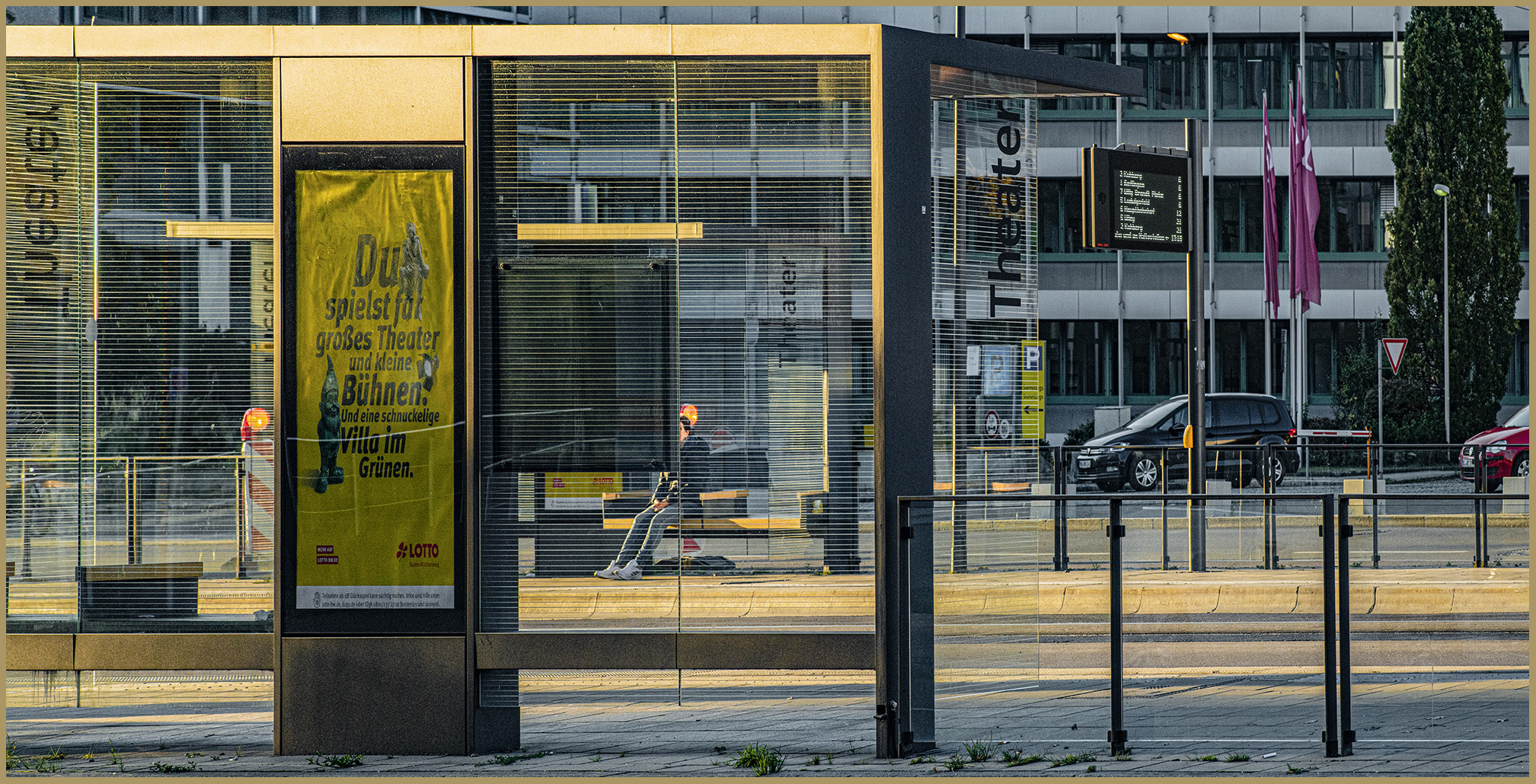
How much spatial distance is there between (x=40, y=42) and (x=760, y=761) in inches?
206

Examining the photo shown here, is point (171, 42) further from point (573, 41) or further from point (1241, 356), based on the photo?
point (1241, 356)

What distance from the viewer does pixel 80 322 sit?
7.64 metres

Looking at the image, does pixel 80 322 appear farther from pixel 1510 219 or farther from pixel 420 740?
pixel 1510 219

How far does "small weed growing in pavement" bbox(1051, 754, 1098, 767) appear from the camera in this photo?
688 centimetres

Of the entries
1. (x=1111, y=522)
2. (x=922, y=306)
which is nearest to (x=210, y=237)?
(x=922, y=306)

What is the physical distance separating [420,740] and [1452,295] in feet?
119

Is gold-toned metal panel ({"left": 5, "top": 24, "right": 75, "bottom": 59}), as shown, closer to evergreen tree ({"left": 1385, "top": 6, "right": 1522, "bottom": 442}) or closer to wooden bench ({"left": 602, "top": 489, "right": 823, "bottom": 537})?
wooden bench ({"left": 602, "top": 489, "right": 823, "bottom": 537})

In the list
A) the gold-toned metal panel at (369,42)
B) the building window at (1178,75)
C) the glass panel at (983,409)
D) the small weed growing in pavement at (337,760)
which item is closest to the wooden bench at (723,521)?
the glass panel at (983,409)

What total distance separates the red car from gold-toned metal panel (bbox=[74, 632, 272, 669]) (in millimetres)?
13832

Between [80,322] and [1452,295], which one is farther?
[1452,295]

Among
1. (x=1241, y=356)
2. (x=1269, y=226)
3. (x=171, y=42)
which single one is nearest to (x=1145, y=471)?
(x=1269, y=226)

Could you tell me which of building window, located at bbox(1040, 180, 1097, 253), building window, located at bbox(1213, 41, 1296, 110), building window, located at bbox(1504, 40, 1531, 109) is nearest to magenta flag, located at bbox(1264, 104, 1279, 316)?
building window, located at bbox(1040, 180, 1097, 253)

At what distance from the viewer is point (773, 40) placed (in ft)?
24.2

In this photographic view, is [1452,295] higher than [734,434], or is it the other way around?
[1452,295]
